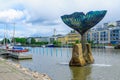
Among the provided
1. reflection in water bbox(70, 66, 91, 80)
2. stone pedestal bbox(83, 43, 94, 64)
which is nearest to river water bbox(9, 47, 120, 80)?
reflection in water bbox(70, 66, 91, 80)

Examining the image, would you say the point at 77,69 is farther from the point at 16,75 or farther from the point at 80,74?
the point at 16,75

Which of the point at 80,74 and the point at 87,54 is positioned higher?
the point at 87,54

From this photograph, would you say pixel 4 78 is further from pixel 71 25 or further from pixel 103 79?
pixel 71 25

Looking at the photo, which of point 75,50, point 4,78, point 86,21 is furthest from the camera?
point 86,21

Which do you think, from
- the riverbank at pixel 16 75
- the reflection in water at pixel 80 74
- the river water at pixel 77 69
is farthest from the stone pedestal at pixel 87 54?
the riverbank at pixel 16 75

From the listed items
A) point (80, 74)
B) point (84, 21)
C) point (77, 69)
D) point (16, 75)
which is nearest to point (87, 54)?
point (84, 21)

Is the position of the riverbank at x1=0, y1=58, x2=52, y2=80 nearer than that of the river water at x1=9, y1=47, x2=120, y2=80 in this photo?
Yes

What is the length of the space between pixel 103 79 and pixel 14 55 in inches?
1550

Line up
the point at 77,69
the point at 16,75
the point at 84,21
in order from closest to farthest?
the point at 16,75 → the point at 77,69 → the point at 84,21

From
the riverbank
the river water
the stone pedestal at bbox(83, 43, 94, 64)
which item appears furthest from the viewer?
the stone pedestal at bbox(83, 43, 94, 64)

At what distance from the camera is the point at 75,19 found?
44562mm

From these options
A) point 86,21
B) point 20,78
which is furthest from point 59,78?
point 86,21

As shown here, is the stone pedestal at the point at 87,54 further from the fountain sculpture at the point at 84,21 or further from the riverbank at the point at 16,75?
the riverbank at the point at 16,75

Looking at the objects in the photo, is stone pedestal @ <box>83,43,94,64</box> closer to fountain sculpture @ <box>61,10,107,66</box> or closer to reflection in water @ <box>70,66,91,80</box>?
fountain sculpture @ <box>61,10,107,66</box>
